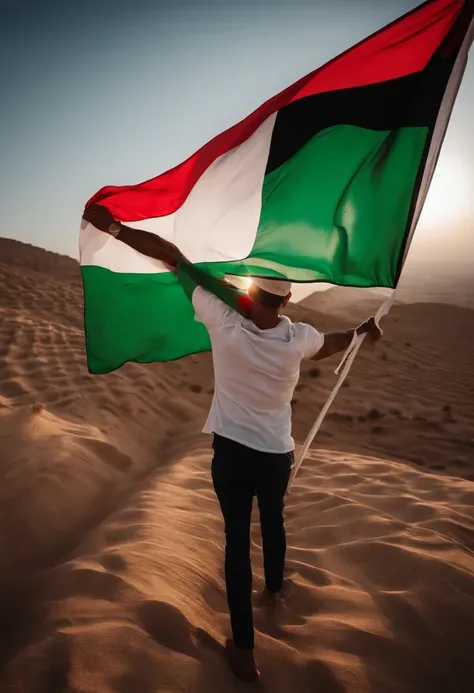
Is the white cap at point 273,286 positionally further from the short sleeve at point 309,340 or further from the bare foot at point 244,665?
the bare foot at point 244,665

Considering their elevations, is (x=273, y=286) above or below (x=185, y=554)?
above

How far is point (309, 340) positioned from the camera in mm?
2096

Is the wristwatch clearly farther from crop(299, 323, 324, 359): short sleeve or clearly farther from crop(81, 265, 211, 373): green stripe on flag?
crop(299, 323, 324, 359): short sleeve

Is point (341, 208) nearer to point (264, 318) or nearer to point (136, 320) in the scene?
point (264, 318)

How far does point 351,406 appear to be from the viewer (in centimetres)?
833

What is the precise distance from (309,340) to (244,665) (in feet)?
4.72

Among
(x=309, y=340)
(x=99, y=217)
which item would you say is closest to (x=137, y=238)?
(x=99, y=217)

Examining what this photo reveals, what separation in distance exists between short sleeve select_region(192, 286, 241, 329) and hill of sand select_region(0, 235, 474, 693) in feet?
4.57

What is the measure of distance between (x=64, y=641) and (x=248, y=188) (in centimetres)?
236

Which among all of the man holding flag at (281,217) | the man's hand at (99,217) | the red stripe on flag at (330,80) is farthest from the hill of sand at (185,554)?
the red stripe on flag at (330,80)

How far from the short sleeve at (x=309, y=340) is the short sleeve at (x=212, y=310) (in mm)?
307

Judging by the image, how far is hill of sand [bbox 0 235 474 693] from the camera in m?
2.00

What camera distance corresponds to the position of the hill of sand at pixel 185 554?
6.57ft

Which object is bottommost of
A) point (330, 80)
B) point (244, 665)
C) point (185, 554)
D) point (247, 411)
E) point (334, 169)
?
point (185, 554)
